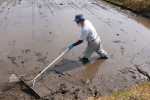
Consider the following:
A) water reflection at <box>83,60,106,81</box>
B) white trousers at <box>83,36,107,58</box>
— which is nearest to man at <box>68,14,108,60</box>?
white trousers at <box>83,36,107,58</box>

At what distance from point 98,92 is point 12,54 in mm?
3348

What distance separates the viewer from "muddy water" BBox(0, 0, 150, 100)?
13.1 feet

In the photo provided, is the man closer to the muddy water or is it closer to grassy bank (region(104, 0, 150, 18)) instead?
the muddy water

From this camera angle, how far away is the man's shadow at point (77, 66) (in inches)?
173

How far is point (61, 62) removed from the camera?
4.86m

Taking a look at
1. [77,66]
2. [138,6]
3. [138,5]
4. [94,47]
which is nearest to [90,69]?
[77,66]

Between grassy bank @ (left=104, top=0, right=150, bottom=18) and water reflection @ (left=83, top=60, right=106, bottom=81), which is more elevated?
grassy bank @ (left=104, top=0, right=150, bottom=18)

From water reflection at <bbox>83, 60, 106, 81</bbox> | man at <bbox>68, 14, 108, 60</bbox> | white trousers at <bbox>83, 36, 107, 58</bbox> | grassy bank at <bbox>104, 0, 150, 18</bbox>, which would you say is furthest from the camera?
grassy bank at <bbox>104, 0, 150, 18</bbox>

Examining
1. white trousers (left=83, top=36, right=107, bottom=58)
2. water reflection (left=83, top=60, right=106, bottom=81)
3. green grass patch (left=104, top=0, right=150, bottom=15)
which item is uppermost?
green grass patch (left=104, top=0, right=150, bottom=15)

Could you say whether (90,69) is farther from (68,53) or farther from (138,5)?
(138,5)

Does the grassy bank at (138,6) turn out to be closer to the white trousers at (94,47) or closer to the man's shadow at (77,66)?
the white trousers at (94,47)

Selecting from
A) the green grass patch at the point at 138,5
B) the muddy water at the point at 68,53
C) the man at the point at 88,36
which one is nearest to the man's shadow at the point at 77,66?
the muddy water at the point at 68,53

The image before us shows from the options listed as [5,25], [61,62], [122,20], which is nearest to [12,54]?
[61,62]

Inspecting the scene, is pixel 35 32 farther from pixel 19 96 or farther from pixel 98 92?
pixel 98 92
